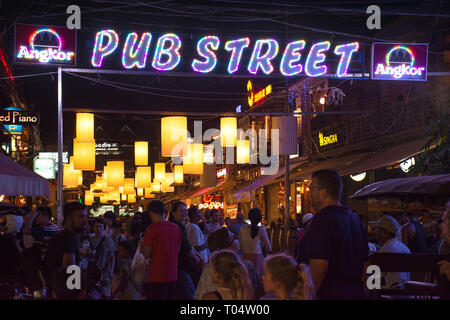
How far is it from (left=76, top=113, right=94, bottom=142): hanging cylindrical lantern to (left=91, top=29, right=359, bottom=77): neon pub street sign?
11.8 feet

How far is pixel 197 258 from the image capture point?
9.13 m

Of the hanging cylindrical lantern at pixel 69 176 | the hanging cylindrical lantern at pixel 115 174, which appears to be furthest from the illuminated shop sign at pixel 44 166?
the hanging cylindrical lantern at pixel 115 174

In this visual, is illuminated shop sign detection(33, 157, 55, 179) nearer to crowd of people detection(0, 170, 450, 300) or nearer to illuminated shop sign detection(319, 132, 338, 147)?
illuminated shop sign detection(319, 132, 338, 147)

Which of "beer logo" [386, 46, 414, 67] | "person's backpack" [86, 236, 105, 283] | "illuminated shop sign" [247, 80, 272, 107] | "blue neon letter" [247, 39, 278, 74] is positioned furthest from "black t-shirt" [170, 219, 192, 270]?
"illuminated shop sign" [247, 80, 272, 107]

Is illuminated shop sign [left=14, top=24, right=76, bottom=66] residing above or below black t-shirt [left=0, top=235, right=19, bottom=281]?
above

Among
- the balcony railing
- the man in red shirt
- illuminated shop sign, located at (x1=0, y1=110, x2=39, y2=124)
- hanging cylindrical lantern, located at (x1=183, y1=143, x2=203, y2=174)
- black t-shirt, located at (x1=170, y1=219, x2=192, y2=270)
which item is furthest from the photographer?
hanging cylindrical lantern, located at (x1=183, y1=143, x2=203, y2=174)

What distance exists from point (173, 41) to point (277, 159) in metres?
17.2

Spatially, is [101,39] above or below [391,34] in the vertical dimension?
below

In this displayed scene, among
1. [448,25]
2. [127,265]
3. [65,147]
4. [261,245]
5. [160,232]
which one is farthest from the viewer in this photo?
[65,147]

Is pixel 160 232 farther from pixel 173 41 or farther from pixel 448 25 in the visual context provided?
pixel 448 25

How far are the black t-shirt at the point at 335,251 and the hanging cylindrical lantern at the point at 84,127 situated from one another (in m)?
15.9

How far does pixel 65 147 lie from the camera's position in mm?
33062

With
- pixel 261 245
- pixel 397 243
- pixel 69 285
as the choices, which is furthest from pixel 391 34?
pixel 69 285

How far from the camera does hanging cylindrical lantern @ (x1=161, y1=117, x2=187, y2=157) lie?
19922 mm
